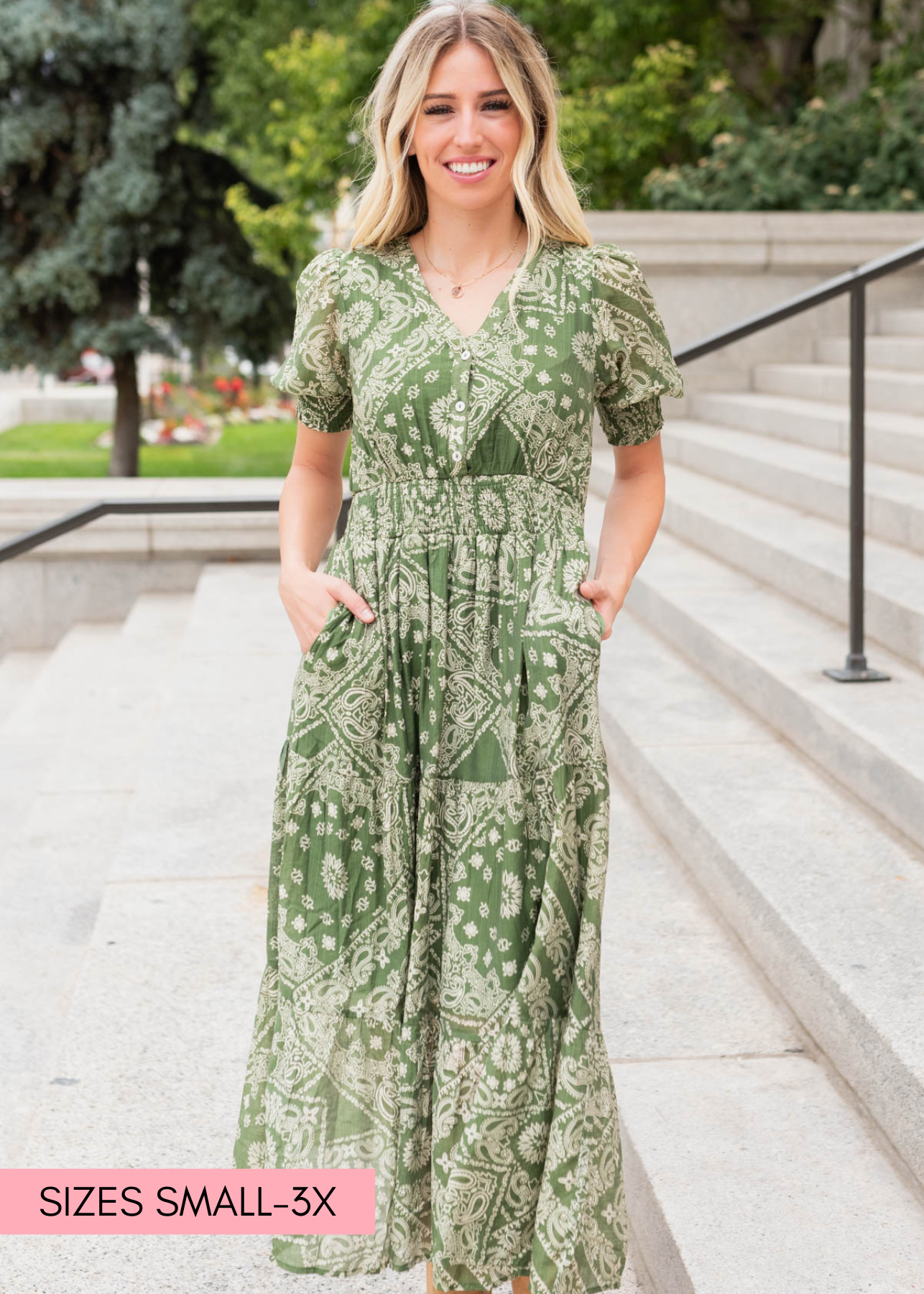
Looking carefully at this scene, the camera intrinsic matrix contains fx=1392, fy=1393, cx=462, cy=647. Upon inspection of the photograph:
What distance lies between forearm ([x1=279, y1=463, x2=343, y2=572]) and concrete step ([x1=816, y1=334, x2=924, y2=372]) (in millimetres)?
5115

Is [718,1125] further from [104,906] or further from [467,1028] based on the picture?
[104,906]

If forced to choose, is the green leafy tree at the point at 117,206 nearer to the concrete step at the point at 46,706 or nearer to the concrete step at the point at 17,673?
the concrete step at the point at 17,673

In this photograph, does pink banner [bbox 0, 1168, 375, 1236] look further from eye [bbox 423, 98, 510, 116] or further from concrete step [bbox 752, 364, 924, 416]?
concrete step [bbox 752, 364, 924, 416]

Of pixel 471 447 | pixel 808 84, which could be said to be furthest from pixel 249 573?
pixel 808 84

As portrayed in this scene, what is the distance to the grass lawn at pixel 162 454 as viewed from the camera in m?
12.0

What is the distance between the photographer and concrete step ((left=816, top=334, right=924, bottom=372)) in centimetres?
676

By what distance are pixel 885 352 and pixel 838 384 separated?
306 millimetres

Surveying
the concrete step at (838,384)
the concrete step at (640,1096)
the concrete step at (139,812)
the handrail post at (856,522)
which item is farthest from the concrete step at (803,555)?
the concrete step at (139,812)

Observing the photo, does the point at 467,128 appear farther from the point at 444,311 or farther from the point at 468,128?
the point at 444,311

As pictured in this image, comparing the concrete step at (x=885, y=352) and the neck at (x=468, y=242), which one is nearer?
the neck at (x=468, y=242)

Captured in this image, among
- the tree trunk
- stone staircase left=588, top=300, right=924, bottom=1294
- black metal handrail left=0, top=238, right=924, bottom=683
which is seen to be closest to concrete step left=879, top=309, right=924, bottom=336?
stone staircase left=588, top=300, right=924, bottom=1294

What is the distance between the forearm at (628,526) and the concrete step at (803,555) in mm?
2212

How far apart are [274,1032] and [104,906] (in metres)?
1.66

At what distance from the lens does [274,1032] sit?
6.66 ft
